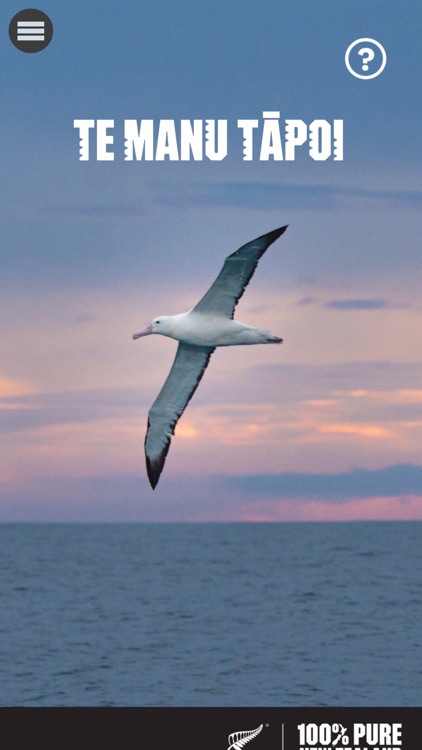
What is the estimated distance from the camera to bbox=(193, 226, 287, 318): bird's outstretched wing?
20506mm

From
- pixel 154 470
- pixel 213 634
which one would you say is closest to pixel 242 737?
pixel 154 470

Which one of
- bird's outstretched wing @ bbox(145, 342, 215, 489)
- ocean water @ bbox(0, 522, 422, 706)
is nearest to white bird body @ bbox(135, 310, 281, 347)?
bird's outstretched wing @ bbox(145, 342, 215, 489)

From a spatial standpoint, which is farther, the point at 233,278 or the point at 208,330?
the point at 208,330

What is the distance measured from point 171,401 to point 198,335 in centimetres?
252

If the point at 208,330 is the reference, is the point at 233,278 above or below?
above

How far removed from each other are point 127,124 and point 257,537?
312 feet

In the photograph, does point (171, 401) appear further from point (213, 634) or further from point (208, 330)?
point (213, 634)

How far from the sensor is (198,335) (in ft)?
73.9

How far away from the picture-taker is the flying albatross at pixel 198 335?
2120cm

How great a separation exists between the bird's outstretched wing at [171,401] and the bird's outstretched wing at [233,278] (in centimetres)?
188

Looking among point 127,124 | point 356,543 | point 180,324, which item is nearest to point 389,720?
point 180,324

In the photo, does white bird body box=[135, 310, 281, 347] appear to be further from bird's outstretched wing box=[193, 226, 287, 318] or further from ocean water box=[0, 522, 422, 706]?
ocean water box=[0, 522, 422, 706]

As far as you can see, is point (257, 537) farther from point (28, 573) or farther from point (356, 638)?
→ point (356, 638)

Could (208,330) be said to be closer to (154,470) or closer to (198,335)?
(198,335)
